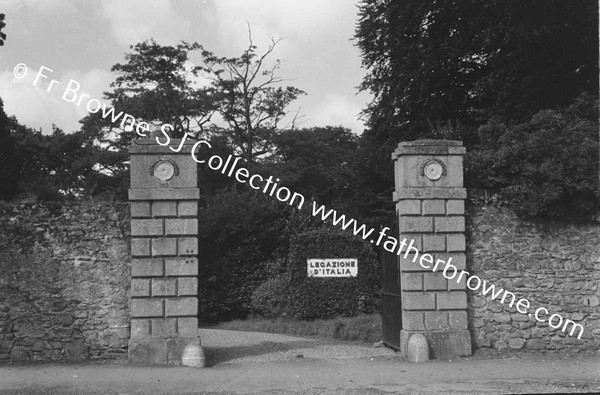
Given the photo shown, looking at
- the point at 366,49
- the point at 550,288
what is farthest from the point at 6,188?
the point at 550,288

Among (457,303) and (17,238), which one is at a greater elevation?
(17,238)

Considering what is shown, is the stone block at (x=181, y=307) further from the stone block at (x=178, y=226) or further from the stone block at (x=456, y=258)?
the stone block at (x=456, y=258)

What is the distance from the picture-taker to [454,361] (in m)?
11.2

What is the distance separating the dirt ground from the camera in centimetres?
940

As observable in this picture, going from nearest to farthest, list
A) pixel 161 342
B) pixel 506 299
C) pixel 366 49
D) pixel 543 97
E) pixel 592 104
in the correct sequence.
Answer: pixel 161 342
pixel 506 299
pixel 592 104
pixel 543 97
pixel 366 49

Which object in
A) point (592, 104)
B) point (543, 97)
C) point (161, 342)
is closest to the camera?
point (161, 342)

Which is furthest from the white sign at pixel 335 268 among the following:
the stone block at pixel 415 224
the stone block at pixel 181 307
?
the stone block at pixel 181 307

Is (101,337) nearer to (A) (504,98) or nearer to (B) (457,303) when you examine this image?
(B) (457,303)

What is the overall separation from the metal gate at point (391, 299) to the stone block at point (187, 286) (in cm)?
349

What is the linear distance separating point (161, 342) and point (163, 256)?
134 centimetres

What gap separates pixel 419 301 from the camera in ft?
37.2

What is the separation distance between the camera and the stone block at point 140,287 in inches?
424

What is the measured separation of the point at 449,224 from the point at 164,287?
4.75 m

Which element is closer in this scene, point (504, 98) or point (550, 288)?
point (550, 288)
